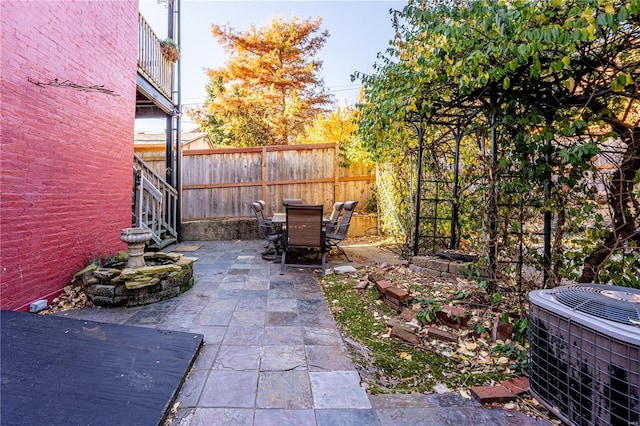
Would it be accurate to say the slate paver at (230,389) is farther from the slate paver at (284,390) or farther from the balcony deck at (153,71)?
the balcony deck at (153,71)

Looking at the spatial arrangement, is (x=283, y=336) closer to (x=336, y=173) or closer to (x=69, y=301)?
(x=69, y=301)

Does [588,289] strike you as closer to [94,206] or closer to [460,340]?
[460,340]

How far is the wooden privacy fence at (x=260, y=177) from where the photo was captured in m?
7.61

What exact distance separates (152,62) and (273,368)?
19.6 feet

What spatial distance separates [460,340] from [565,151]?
1.56 m

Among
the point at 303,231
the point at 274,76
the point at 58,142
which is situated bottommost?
the point at 303,231

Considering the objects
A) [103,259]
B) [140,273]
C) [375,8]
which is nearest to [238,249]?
[103,259]

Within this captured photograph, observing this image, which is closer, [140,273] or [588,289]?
[588,289]

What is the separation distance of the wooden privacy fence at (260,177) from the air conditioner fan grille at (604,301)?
6.09 m

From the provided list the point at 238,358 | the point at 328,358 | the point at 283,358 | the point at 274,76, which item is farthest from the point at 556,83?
the point at 274,76

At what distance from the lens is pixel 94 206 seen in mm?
3750

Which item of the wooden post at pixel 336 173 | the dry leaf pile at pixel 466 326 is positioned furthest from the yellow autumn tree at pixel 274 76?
the dry leaf pile at pixel 466 326

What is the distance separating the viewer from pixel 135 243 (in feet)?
11.0

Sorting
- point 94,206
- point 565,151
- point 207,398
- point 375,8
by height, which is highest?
point 375,8
